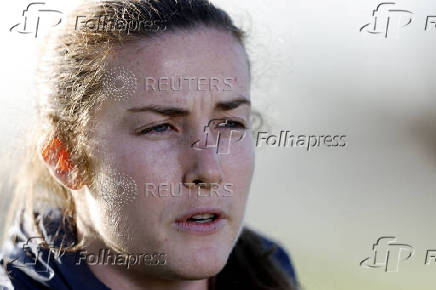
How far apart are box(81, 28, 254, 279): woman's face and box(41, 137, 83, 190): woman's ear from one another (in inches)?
3.5

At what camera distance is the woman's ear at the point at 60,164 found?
68.9 inches

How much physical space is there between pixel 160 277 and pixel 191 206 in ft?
0.75

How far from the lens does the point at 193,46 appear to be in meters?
1.65

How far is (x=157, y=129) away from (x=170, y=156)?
0.24 ft

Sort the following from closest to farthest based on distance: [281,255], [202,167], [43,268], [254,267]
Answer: [202,167] < [43,268] < [254,267] < [281,255]

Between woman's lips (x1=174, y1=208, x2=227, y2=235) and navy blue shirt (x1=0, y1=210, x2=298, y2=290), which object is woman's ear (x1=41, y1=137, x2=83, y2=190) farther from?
woman's lips (x1=174, y1=208, x2=227, y2=235)

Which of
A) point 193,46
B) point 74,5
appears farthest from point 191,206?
point 74,5

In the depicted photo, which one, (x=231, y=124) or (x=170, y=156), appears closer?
(x=170, y=156)

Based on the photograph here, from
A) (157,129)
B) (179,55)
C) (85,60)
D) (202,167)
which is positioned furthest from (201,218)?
(85,60)

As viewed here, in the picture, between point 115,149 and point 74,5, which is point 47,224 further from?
point 74,5

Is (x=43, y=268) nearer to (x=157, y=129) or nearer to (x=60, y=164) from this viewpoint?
(x=60, y=164)

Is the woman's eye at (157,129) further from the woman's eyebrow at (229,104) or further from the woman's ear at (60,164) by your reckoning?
the woman's ear at (60,164)

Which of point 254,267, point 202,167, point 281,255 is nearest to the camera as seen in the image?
point 202,167

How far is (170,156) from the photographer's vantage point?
5.29 ft
